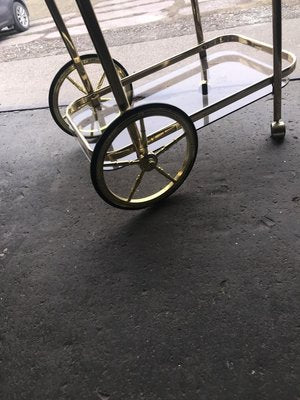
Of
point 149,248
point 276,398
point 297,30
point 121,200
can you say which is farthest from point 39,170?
point 297,30

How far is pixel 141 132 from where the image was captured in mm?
1857

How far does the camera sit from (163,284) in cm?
162

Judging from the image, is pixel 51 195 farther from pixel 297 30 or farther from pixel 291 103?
pixel 297 30

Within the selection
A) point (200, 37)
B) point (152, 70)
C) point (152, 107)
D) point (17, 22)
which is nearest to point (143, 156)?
point (152, 107)

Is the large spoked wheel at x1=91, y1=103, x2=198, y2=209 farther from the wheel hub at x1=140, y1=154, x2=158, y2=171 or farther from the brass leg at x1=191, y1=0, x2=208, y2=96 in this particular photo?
the brass leg at x1=191, y1=0, x2=208, y2=96

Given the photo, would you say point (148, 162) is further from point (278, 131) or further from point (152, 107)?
point (278, 131)

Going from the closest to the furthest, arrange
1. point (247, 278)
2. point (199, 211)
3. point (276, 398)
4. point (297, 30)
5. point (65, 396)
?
point (276, 398), point (65, 396), point (247, 278), point (199, 211), point (297, 30)

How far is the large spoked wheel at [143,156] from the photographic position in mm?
1708

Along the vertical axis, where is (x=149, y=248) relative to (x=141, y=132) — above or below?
below

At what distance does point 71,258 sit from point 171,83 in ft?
5.13

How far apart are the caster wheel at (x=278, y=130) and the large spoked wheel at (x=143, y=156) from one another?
21.2 inches

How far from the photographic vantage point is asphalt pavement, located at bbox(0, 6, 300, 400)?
134 cm

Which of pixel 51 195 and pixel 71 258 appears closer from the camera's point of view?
pixel 71 258

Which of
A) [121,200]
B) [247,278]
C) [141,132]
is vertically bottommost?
[247,278]
